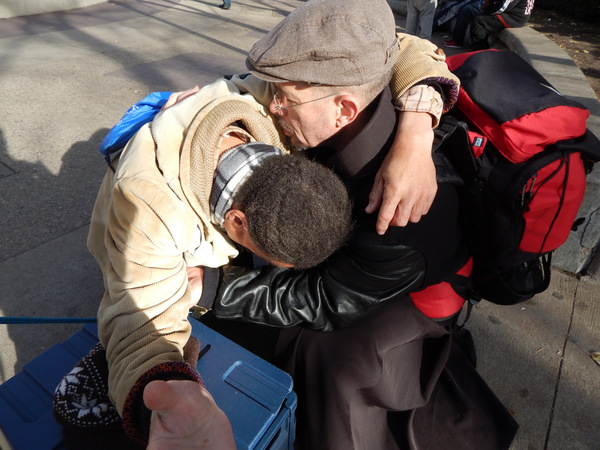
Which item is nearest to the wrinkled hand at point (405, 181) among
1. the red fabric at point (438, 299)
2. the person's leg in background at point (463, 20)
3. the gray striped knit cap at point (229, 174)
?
the gray striped knit cap at point (229, 174)

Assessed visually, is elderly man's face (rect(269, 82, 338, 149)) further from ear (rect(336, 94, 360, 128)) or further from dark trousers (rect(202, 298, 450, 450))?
dark trousers (rect(202, 298, 450, 450))

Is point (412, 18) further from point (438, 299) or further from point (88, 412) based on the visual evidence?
point (88, 412)

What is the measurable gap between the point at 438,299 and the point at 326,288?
1.83ft

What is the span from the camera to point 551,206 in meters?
1.67

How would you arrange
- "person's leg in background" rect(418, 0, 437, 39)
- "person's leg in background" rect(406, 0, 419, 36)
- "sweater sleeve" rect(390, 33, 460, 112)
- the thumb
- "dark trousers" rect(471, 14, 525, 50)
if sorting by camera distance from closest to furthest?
the thumb
"sweater sleeve" rect(390, 33, 460, 112)
"dark trousers" rect(471, 14, 525, 50)
"person's leg in background" rect(418, 0, 437, 39)
"person's leg in background" rect(406, 0, 419, 36)

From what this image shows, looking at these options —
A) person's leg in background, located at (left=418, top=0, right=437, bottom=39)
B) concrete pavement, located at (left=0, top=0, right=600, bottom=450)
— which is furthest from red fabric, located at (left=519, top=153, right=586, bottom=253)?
person's leg in background, located at (left=418, top=0, right=437, bottom=39)

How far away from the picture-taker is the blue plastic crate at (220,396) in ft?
4.75

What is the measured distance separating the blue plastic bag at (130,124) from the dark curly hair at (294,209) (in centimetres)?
71

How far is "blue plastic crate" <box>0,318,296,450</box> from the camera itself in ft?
4.75

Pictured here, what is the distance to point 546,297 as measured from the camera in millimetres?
3020

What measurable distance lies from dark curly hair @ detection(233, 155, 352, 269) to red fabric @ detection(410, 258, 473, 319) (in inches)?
24.5

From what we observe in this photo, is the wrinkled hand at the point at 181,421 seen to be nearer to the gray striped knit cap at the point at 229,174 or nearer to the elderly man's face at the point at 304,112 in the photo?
the gray striped knit cap at the point at 229,174

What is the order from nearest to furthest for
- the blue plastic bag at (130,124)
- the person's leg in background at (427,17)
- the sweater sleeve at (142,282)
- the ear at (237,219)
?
the sweater sleeve at (142,282)
the ear at (237,219)
the blue plastic bag at (130,124)
the person's leg in background at (427,17)

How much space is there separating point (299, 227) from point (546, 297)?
7.75 ft
